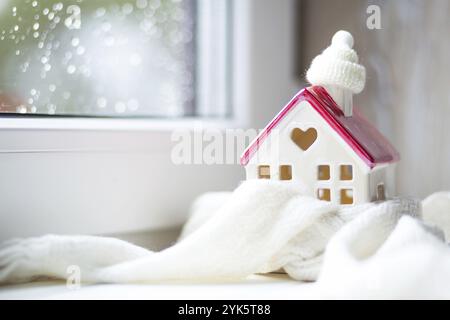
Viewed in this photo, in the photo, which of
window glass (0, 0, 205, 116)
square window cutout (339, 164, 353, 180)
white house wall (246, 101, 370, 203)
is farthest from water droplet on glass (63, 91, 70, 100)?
square window cutout (339, 164, 353, 180)

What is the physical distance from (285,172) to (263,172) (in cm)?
3

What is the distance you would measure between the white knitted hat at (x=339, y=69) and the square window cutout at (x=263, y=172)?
0.13m

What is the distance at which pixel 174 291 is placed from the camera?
760mm

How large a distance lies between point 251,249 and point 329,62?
0.88 feet

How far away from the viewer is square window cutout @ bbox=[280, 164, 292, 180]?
0.88 metres

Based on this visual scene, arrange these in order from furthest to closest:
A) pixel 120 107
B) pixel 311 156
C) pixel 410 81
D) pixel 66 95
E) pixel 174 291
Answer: pixel 410 81
pixel 120 107
pixel 66 95
pixel 311 156
pixel 174 291

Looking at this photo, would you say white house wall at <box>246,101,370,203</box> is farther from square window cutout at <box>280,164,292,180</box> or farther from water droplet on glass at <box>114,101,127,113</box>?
water droplet on glass at <box>114,101,127,113</box>

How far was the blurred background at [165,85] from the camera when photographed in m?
0.96

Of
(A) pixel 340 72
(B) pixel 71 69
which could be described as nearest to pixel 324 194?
(A) pixel 340 72

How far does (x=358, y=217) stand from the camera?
765mm

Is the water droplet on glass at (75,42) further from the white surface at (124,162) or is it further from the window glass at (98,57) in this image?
the white surface at (124,162)

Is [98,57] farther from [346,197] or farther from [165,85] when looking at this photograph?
[346,197]

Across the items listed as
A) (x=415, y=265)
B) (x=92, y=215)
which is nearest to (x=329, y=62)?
(x=415, y=265)

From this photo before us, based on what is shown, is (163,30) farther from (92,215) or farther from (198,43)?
(92,215)
